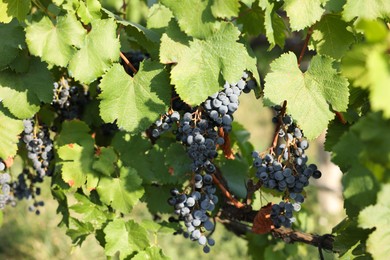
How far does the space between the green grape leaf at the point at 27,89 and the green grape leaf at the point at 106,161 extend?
0.30 metres

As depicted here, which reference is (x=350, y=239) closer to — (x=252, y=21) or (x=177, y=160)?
(x=177, y=160)

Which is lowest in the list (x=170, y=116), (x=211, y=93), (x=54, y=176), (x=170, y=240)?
(x=170, y=240)

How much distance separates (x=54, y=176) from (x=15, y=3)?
2.63ft

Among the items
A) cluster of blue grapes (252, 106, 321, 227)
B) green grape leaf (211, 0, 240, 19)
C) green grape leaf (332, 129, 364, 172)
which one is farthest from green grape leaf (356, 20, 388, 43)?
cluster of blue grapes (252, 106, 321, 227)

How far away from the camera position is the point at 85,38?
1.93 metres

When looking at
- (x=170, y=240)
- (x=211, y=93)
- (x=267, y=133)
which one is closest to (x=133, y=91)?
(x=211, y=93)

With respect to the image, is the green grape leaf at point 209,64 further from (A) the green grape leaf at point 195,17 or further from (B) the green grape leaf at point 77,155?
(B) the green grape leaf at point 77,155

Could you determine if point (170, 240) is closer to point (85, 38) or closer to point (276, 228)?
point (276, 228)

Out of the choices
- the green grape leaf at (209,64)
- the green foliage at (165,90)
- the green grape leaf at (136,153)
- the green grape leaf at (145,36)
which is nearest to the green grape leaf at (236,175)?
the green foliage at (165,90)

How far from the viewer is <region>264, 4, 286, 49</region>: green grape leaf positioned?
1859mm

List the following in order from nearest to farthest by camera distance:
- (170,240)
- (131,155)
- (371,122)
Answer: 1. (371,122)
2. (131,155)
3. (170,240)

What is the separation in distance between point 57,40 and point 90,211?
726 millimetres

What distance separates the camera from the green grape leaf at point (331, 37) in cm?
197

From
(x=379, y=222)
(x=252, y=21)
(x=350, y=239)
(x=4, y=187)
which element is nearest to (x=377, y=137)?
(x=379, y=222)
